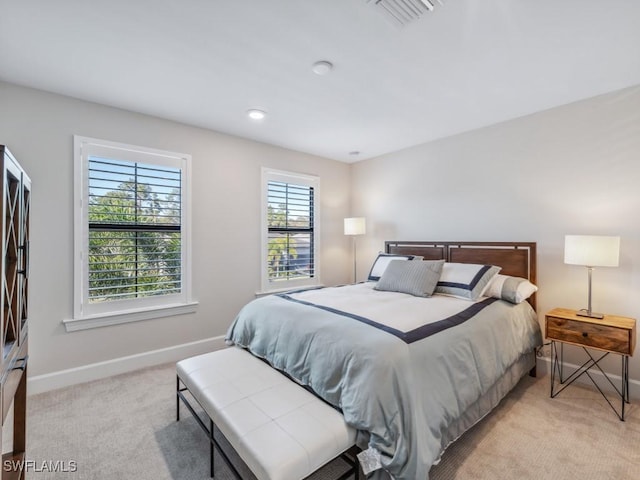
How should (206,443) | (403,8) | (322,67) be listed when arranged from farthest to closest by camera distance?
(322,67), (206,443), (403,8)

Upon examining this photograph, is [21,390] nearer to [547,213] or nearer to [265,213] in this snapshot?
[265,213]

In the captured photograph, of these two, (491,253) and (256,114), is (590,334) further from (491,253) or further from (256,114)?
(256,114)

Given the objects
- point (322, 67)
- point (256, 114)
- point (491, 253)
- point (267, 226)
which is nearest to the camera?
point (322, 67)

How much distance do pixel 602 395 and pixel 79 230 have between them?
15.1ft

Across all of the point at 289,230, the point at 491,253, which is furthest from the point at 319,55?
the point at 491,253

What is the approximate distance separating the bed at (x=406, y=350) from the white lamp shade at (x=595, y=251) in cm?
51

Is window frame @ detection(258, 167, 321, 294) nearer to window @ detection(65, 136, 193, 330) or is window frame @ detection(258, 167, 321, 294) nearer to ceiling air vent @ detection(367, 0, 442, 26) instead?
window @ detection(65, 136, 193, 330)

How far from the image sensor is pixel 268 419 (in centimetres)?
146

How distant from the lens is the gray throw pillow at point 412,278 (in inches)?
110

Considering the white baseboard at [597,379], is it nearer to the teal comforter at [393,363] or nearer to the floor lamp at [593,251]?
the floor lamp at [593,251]

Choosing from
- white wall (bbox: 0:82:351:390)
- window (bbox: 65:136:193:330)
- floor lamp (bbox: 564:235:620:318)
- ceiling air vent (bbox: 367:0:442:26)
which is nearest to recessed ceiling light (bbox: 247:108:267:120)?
white wall (bbox: 0:82:351:390)

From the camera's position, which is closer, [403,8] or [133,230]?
[403,8]

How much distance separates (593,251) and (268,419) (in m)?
2.57

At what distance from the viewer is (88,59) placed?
6.83 ft
